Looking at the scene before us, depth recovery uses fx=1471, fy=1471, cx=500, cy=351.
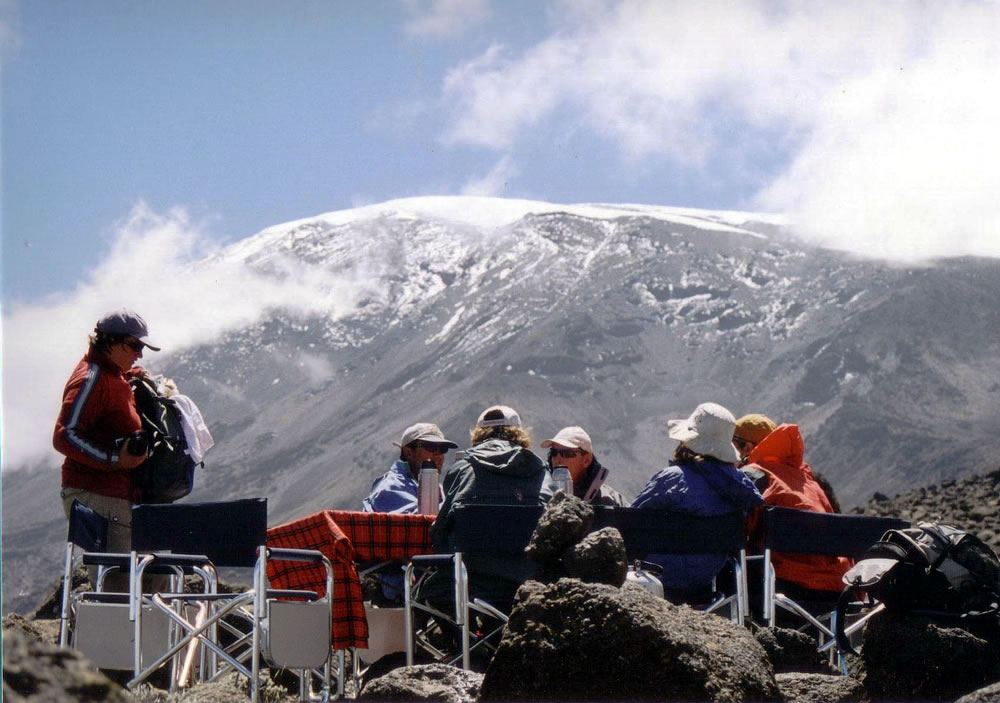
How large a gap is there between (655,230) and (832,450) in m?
77.8

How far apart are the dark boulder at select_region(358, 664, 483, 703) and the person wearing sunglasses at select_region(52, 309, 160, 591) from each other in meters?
2.15

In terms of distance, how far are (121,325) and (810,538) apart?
121 inches

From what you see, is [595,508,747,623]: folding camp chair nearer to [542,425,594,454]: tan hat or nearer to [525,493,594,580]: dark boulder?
[542,425,594,454]: tan hat

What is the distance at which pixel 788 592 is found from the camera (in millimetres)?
6547

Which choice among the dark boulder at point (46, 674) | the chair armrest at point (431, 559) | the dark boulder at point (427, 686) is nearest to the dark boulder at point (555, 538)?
the dark boulder at point (427, 686)

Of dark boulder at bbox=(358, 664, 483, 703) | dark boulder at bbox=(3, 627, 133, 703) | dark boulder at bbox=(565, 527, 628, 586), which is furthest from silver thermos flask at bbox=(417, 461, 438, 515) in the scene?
dark boulder at bbox=(3, 627, 133, 703)

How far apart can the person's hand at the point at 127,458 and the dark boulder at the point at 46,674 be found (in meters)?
4.62

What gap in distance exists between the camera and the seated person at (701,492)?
6.12m

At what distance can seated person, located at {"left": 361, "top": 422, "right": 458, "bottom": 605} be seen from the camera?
6832 mm

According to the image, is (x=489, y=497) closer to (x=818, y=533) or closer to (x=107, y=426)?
(x=818, y=533)

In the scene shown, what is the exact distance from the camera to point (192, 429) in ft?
21.3

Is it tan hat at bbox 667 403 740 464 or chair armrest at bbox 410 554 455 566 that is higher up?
tan hat at bbox 667 403 740 464

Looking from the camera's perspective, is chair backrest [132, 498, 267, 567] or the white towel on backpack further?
the white towel on backpack

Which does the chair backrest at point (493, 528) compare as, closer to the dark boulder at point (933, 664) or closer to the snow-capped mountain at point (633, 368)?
the dark boulder at point (933, 664)
